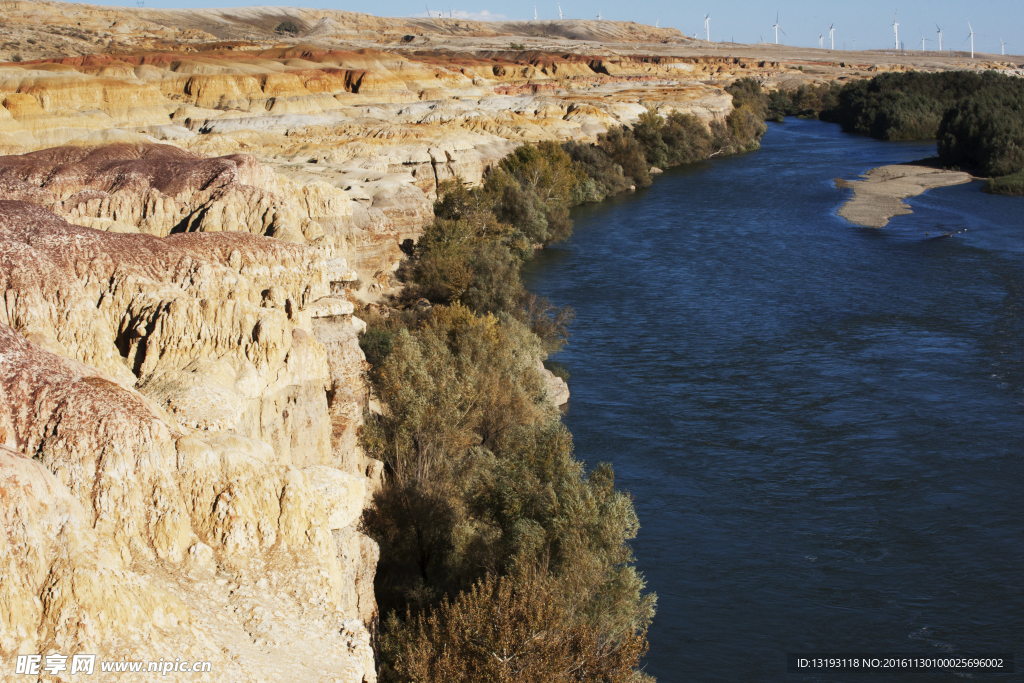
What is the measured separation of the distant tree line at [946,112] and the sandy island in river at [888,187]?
2640 mm

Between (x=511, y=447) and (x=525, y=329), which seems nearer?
(x=511, y=447)

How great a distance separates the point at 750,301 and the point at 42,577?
33.5m

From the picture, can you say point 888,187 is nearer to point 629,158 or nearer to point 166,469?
point 629,158

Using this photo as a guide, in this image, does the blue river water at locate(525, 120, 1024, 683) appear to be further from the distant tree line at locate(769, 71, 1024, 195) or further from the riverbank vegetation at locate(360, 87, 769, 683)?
the distant tree line at locate(769, 71, 1024, 195)

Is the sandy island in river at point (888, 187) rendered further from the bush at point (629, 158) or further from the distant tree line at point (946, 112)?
the bush at point (629, 158)

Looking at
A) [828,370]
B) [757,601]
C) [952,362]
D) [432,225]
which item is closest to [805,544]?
[757,601]

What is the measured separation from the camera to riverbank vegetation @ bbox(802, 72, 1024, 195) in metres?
66.6

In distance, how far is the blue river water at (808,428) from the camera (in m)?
18.0

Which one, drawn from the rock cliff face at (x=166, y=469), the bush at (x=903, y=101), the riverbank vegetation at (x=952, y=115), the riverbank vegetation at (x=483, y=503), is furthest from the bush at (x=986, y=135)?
the rock cliff face at (x=166, y=469)

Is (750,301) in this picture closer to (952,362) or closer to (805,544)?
(952,362)

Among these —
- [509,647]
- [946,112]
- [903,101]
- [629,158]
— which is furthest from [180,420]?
[903,101]

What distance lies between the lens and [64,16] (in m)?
105

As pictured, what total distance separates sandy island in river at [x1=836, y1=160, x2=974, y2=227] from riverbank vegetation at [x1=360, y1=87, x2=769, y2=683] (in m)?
26.7

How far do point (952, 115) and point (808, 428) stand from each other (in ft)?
196
